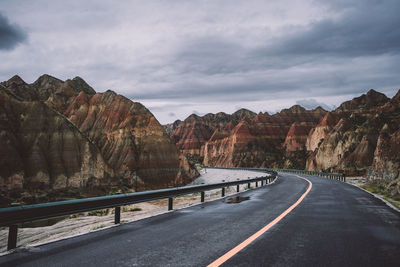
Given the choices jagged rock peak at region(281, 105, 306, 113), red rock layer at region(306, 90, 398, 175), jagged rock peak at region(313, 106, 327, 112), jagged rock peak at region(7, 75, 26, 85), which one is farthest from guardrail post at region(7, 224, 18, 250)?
jagged rock peak at region(313, 106, 327, 112)

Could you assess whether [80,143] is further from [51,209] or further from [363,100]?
[363,100]

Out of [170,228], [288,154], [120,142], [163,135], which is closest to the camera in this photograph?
[170,228]

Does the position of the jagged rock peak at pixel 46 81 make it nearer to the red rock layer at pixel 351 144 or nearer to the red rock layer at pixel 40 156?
the red rock layer at pixel 40 156

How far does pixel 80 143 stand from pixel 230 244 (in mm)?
43604

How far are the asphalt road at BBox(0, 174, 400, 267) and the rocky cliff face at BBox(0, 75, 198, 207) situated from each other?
3436 centimetres

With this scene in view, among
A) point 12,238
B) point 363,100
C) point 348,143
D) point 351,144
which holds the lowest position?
point 12,238

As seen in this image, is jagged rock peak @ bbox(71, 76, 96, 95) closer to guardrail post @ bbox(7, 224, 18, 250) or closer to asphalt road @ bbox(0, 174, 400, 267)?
guardrail post @ bbox(7, 224, 18, 250)

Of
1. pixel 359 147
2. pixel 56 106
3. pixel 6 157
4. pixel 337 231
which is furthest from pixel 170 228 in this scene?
pixel 56 106

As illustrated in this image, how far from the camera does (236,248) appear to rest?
17.9 ft

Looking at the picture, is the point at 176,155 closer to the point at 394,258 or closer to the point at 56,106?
the point at 56,106

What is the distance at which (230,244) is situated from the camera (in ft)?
18.8

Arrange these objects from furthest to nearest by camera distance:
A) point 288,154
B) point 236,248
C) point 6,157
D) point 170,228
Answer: point 288,154 < point 6,157 < point 170,228 < point 236,248

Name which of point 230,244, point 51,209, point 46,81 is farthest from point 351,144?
point 46,81

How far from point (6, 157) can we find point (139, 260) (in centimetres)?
3748
